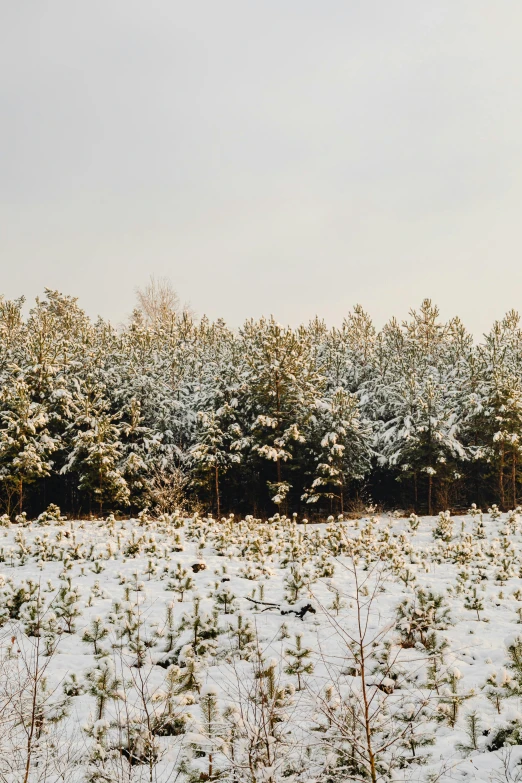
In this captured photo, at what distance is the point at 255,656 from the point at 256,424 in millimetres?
18699

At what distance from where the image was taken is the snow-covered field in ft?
13.6

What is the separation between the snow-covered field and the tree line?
9.53 meters

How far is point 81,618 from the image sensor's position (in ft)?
27.7

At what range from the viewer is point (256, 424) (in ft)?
83.3

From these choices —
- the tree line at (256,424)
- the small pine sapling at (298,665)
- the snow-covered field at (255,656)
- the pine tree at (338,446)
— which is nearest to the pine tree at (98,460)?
the tree line at (256,424)

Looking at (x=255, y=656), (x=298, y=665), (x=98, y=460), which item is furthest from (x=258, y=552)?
(x=98, y=460)

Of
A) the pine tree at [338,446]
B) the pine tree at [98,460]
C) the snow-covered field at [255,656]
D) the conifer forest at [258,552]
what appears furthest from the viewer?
the pine tree at [338,446]

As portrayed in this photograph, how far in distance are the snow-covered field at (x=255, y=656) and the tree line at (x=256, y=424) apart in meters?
9.53

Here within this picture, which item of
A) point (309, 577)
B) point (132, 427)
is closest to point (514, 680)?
point (309, 577)

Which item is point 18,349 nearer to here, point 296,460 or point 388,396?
point 296,460

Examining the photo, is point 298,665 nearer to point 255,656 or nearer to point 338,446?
point 255,656

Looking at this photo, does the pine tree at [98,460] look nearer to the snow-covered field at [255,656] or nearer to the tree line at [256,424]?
the tree line at [256,424]

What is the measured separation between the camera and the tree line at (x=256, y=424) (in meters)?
24.6

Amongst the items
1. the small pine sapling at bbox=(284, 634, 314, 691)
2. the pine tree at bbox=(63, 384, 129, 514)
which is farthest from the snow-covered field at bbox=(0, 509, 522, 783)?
the pine tree at bbox=(63, 384, 129, 514)
